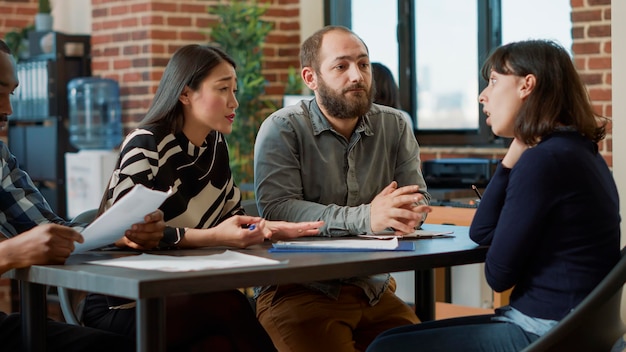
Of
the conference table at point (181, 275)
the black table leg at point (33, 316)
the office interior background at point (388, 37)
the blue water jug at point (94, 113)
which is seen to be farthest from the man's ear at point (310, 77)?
the blue water jug at point (94, 113)

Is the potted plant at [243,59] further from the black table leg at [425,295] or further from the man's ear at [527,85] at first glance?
the man's ear at [527,85]

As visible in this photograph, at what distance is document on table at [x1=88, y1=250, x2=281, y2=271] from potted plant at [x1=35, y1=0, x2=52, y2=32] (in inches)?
179

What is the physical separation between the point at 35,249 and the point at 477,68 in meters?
3.91

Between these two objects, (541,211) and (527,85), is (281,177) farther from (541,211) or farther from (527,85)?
(541,211)

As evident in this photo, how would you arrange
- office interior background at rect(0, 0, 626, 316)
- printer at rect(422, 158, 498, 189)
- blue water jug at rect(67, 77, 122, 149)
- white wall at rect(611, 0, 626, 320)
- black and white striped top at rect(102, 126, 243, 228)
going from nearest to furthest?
black and white striped top at rect(102, 126, 243, 228) → white wall at rect(611, 0, 626, 320) → printer at rect(422, 158, 498, 189) → office interior background at rect(0, 0, 626, 316) → blue water jug at rect(67, 77, 122, 149)

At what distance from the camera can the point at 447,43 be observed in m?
5.70

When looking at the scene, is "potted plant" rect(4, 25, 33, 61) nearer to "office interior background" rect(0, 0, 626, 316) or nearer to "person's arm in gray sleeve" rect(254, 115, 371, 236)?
"office interior background" rect(0, 0, 626, 316)

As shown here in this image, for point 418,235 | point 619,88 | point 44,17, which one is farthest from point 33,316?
point 44,17

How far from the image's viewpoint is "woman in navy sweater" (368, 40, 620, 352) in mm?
2014

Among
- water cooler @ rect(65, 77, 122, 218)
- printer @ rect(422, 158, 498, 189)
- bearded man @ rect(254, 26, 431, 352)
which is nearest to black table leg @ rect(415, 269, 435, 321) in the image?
→ bearded man @ rect(254, 26, 431, 352)

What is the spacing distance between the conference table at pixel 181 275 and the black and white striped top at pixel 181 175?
0.24 meters

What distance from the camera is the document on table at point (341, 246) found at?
7.09ft

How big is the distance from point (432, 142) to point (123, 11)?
6.74 feet

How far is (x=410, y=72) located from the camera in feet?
19.5
